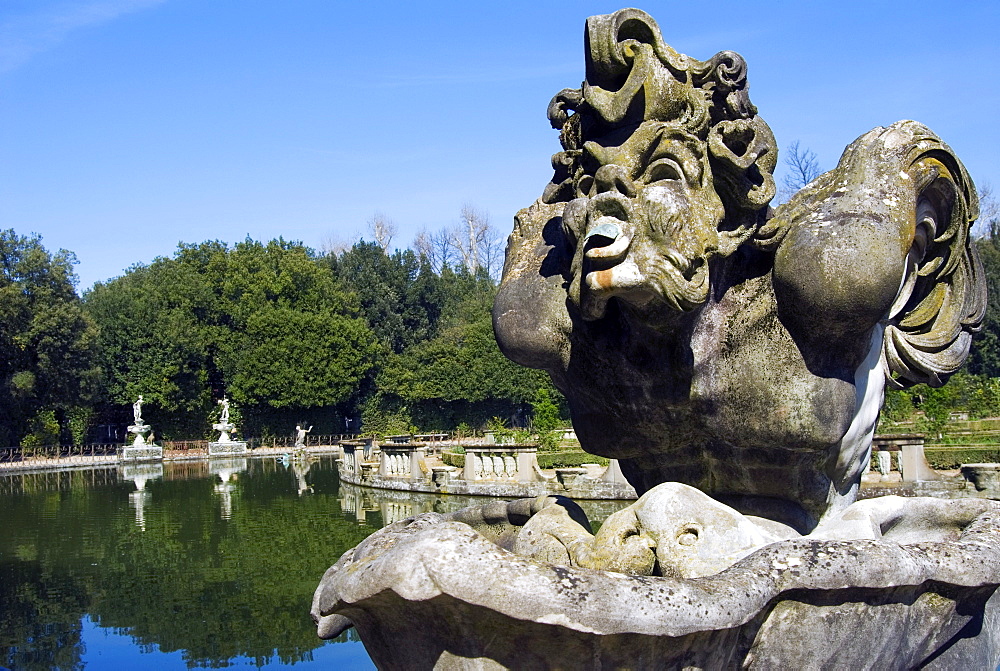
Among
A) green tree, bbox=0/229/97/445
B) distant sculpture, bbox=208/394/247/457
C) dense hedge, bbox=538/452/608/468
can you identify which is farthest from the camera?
distant sculpture, bbox=208/394/247/457

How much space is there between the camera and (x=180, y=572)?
11.3 meters

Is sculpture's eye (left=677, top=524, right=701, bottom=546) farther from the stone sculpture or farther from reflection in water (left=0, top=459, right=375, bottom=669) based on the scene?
reflection in water (left=0, top=459, right=375, bottom=669)

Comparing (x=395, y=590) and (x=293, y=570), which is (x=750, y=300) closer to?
(x=395, y=590)

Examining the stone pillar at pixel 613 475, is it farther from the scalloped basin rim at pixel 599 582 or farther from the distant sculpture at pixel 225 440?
the distant sculpture at pixel 225 440

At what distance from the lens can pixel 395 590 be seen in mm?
2904

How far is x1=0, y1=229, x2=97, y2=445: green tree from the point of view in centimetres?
3684

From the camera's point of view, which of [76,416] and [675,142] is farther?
[76,416]

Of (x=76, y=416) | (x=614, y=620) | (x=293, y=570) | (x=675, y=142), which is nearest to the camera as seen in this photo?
(x=614, y=620)

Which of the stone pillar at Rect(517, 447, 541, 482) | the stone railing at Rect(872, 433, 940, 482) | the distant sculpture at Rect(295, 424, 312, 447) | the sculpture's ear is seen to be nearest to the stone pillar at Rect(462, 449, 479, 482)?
the stone pillar at Rect(517, 447, 541, 482)

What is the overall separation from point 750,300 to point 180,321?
4414cm

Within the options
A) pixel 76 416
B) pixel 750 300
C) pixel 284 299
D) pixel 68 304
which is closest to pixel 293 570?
pixel 750 300

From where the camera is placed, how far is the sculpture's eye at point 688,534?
3.60 metres

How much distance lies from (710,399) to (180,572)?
8951 mm

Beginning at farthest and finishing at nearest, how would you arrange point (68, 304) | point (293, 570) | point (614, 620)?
point (68, 304), point (293, 570), point (614, 620)
